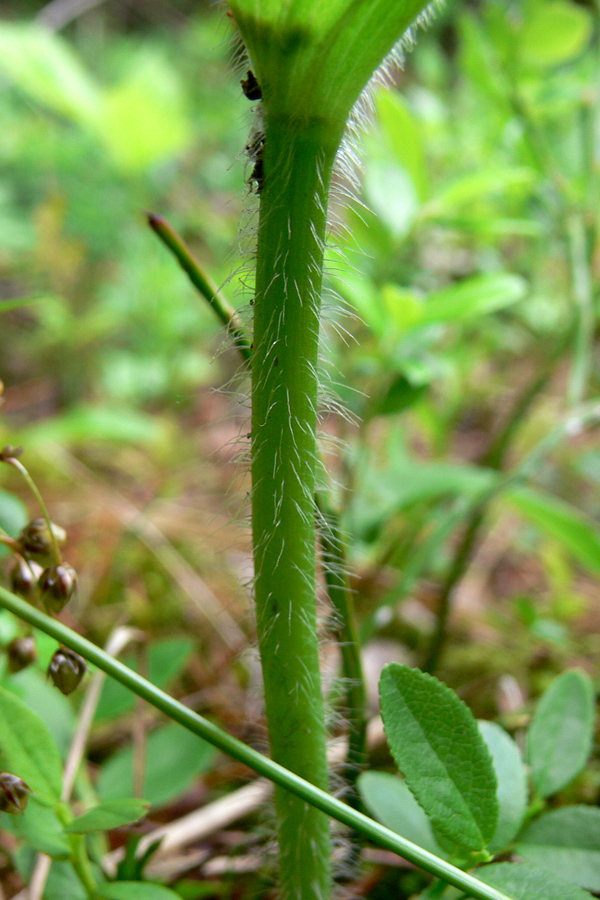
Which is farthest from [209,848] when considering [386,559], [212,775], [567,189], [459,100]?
[459,100]

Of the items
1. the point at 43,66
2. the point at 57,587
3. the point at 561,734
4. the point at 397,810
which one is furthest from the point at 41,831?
the point at 43,66

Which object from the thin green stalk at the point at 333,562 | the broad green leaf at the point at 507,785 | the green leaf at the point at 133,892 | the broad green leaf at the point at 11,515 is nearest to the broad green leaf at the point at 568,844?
the broad green leaf at the point at 507,785

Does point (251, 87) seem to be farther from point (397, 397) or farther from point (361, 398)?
point (361, 398)

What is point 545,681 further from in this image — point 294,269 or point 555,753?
point 294,269

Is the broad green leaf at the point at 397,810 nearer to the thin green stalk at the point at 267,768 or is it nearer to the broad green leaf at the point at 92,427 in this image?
the thin green stalk at the point at 267,768

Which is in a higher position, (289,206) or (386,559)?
(289,206)

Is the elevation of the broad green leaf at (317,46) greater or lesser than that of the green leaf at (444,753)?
greater
